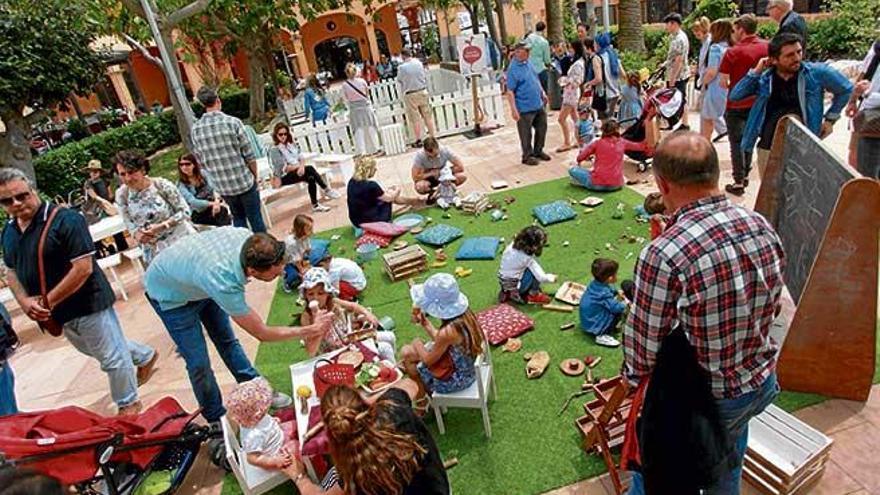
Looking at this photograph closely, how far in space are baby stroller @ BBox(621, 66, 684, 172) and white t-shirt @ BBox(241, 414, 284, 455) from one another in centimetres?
624

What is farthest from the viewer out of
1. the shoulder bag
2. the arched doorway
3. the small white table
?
the arched doorway

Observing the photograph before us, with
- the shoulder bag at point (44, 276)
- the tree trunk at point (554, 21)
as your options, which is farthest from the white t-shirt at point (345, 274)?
the tree trunk at point (554, 21)

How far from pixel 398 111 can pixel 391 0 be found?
22.1 metres

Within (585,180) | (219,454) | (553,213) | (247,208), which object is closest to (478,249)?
(553,213)

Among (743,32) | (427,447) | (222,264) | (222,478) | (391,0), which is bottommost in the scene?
(222,478)

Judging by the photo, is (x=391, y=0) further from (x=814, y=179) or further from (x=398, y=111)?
(x=814, y=179)

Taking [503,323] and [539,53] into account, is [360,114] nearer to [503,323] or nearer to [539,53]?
[539,53]

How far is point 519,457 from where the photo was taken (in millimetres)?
3309

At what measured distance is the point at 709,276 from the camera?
1.82 meters

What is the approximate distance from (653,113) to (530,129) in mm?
1910

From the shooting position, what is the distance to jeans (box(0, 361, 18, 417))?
12.1 ft

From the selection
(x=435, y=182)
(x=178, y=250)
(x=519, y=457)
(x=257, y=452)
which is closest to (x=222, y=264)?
(x=178, y=250)

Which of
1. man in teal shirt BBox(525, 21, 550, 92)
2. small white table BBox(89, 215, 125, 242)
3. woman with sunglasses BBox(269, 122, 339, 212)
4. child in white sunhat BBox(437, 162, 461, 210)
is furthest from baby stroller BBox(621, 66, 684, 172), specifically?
small white table BBox(89, 215, 125, 242)

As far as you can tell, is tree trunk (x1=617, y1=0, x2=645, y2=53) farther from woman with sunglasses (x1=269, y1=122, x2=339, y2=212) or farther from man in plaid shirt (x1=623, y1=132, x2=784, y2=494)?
man in plaid shirt (x1=623, y1=132, x2=784, y2=494)
